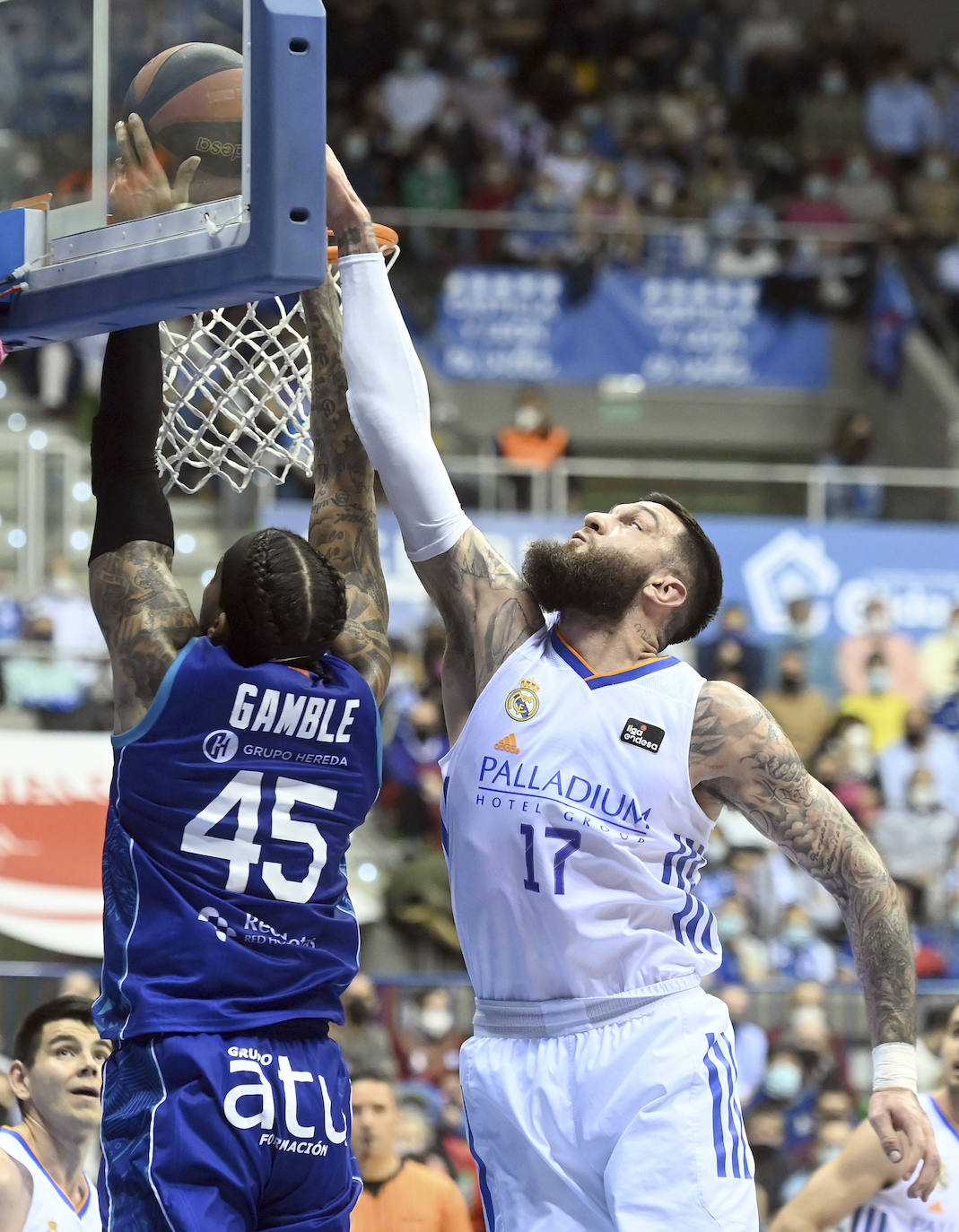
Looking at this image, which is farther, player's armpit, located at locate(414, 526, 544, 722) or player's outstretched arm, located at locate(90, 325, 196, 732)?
player's armpit, located at locate(414, 526, 544, 722)

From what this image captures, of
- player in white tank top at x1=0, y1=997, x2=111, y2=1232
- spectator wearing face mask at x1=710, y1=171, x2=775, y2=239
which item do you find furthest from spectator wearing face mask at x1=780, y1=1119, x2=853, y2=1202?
spectator wearing face mask at x1=710, y1=171, x2=775, y2=239

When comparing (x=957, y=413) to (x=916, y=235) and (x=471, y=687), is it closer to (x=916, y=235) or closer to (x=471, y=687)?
(x=916, y=235)

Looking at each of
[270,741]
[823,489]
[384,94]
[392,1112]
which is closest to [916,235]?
[823,489]

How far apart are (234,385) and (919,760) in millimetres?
9804

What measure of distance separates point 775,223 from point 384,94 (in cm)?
411

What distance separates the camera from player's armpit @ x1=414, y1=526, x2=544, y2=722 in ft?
14.5

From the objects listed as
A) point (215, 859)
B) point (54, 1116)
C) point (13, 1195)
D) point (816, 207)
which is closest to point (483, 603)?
point (215, 859)

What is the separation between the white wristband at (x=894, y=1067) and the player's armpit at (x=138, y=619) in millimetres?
1800

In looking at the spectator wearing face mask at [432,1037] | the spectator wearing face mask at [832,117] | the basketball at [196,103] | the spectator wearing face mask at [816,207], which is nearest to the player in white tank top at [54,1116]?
the basketball at [196,103]

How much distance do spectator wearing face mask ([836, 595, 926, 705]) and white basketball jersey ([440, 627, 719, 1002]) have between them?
10.4 meters

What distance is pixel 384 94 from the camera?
18.8 metres

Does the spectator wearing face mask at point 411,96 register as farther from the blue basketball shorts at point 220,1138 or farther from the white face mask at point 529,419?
the blue basketball shorts at point 220,1138

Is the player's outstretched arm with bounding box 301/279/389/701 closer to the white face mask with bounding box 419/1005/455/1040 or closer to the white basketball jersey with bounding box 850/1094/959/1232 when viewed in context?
the white basketball jersey with bounding box 850/1094/959/1232

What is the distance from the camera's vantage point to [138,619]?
389 cm
